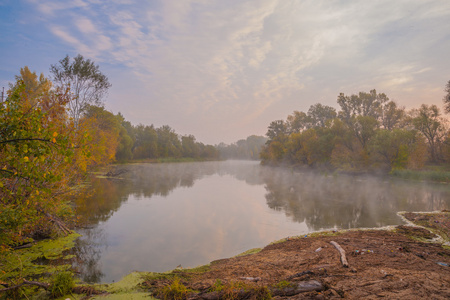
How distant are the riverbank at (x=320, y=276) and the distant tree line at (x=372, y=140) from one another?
3455 centimetres

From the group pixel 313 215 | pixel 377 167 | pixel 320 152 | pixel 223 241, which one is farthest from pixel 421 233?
pixel 320 152

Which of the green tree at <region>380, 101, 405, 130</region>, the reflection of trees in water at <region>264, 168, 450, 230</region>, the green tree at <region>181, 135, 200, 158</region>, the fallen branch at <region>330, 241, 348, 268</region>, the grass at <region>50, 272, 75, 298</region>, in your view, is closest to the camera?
the grass at <region>50, 272, 75, 298</region>

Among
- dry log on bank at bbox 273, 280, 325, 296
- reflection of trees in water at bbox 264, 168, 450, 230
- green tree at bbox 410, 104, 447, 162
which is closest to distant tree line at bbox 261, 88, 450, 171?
green tree at bbox 410, 104, 447, 162

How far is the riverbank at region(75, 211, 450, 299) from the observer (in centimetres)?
459

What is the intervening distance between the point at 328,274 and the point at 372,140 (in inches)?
1664

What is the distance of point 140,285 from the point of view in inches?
233

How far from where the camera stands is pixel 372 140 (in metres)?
40.8

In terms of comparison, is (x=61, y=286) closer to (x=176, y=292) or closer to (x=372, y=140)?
(x=176, y=292)

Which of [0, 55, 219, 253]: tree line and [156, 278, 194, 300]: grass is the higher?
[0, 55, 219, 253]: tree line

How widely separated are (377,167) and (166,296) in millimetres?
43510

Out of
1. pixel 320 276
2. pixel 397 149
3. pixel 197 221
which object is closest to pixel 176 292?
pixel 320 276

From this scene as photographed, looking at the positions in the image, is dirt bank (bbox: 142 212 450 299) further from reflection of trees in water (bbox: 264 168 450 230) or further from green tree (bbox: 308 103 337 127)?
green tree (bbox: 308 103 337 127)

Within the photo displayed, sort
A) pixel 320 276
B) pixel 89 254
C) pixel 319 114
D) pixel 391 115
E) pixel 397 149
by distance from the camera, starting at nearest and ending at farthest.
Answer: pixel 320 276, pixel 89 254, pixel 397 149, pixel 391 115, pixel 319 114

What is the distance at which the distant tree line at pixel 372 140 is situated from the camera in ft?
124
